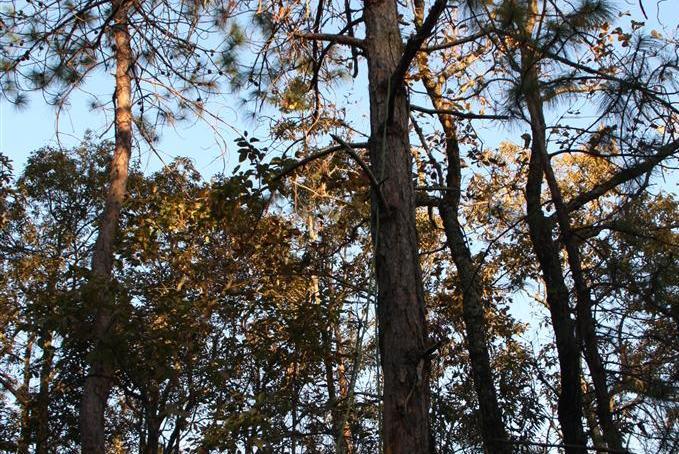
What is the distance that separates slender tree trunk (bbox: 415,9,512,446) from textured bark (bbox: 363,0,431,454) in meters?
1.59

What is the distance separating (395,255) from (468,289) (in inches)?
95.4

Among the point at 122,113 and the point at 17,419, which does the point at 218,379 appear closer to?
the point at 122,113

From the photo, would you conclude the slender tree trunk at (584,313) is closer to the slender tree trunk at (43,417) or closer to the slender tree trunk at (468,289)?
the slender tree trunk at (468,289)

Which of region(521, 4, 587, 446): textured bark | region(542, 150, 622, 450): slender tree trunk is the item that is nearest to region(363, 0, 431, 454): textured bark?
region(521, 4, 587, 446): textured bark

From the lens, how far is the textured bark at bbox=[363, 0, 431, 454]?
8.71ft

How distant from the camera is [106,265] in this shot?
5953 millimetres

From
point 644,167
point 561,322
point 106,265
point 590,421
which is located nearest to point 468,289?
point 561,322

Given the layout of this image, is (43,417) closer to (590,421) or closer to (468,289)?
(468,289)

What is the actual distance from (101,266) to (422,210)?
20.7 ft

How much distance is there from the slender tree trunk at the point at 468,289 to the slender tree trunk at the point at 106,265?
276 cm

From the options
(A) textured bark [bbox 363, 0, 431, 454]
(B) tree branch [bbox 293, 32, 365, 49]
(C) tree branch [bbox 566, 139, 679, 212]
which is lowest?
(A) textured bark [bbox 363, 0, 431, 454]

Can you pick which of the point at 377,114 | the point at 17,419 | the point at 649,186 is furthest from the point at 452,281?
the point at 17,419

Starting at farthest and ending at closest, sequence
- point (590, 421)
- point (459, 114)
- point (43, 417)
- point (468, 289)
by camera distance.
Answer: point (43, 417)
point (590, 421)
point (468, 289)
point (459, 114)

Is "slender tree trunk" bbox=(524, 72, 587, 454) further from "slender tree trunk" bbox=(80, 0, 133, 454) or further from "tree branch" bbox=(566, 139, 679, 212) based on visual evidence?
"slender tree trunk" bbox=(80, 0, 133, 454)
